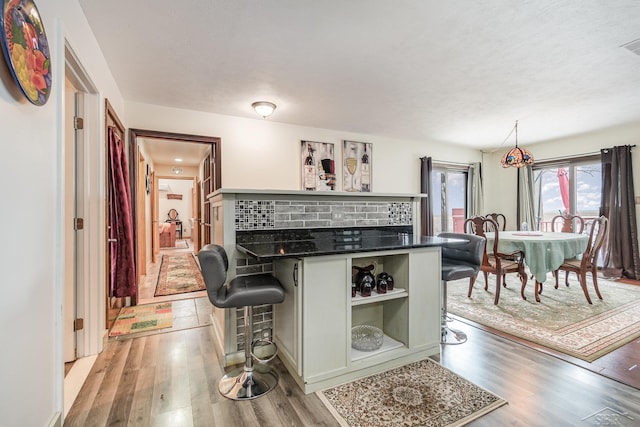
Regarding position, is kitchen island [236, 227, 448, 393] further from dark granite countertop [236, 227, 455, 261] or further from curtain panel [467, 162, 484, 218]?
curtain panel [467, 162, 484, 218]

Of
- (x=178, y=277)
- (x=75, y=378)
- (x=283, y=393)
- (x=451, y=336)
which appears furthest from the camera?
(x=178, y=277)

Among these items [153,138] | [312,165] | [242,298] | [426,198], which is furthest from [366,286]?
[426,198]

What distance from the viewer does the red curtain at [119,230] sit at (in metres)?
2.65

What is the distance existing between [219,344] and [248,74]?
245 centimetres

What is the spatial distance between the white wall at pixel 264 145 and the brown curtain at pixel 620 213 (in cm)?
303

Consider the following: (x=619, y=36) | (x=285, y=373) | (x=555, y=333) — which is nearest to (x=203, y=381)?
(x=285, y=373)

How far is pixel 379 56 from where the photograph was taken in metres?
2.62

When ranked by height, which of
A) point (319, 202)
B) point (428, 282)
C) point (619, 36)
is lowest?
point (428, 282)

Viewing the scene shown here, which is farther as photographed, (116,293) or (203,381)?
(116,293)

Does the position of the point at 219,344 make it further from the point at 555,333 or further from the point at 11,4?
the point at 555,333

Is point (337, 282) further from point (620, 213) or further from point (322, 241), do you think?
point (620, 213)

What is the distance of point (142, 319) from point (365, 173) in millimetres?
3825

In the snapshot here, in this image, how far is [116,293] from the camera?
8.86ft

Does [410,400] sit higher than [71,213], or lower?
lower
